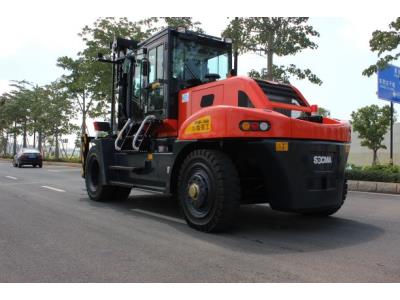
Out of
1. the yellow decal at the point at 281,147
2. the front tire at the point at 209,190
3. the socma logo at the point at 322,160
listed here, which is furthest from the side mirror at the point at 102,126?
the socma logo at the point at 322,160

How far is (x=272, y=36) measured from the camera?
15.9 metres

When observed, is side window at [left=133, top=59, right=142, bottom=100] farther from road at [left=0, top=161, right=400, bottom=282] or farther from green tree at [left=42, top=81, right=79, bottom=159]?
green tree at [left=42, top=81, right=79, bottom=159]

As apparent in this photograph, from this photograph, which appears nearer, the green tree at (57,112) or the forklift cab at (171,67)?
the forklift cab at (171,67)

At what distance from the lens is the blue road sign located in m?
16.1

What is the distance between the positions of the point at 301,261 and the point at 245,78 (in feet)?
8.81

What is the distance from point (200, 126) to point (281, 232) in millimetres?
1792

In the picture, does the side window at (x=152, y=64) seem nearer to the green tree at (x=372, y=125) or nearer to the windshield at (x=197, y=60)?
the windshield at (x=197, y=60)

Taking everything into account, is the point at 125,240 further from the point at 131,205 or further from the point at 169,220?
the point at 131,205

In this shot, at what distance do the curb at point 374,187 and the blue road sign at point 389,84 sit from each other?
5700 mm

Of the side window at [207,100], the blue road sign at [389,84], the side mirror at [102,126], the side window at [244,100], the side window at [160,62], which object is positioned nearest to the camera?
the side window at [244,100]

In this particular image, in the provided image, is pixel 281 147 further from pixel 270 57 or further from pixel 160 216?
pixel 270 57

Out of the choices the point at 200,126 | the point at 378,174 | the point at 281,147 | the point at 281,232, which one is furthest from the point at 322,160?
the point at 378,174

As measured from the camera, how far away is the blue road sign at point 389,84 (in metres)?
16.1

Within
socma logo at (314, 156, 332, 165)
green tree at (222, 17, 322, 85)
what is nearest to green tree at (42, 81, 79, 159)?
green tree at (222, 17, 322, 85)
